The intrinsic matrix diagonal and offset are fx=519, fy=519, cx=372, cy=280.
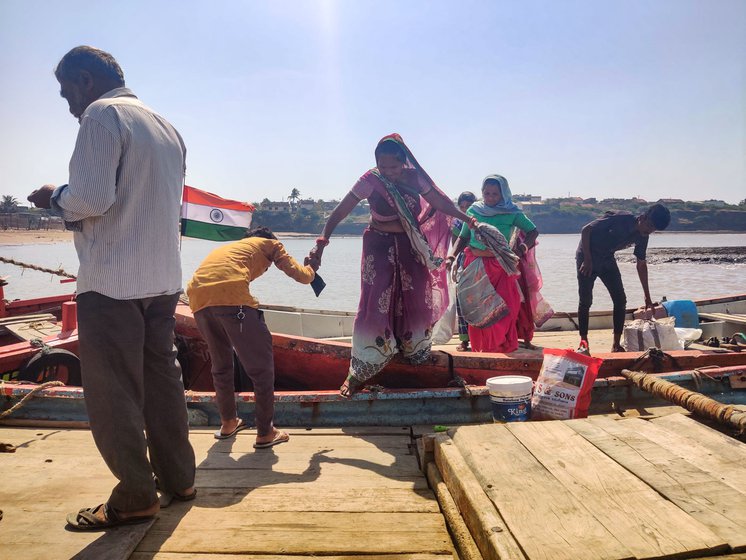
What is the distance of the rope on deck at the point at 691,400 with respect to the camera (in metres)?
2.39

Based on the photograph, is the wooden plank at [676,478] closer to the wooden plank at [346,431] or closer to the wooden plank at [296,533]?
the wooden plank at [296,533]

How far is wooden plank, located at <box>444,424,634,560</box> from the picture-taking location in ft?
4.44

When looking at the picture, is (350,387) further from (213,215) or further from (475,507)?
(213,215)

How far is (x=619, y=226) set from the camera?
15.5 ft

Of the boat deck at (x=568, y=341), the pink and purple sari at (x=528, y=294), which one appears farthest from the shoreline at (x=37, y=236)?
the pink and purple sari at (x=528, y=294)

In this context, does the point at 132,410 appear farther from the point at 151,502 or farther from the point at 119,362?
the point at 151,502

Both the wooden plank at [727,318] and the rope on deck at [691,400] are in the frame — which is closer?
the rope on deck at [691,400]

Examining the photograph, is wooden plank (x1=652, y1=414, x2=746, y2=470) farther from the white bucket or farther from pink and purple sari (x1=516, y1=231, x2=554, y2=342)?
pink and purple sari (x1=516, y1=231, x2=554, y2=342)

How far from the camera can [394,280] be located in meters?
3.25

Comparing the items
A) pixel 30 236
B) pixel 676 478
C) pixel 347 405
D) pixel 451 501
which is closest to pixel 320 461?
pixel 347 405

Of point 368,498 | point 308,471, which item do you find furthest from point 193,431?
point 368,498

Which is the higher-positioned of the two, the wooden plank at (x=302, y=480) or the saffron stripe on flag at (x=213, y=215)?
A: the saffron stripe on flag at (x=213, y=215)

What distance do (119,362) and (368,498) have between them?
1.09 m

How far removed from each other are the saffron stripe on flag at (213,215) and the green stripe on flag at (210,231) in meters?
0.03
